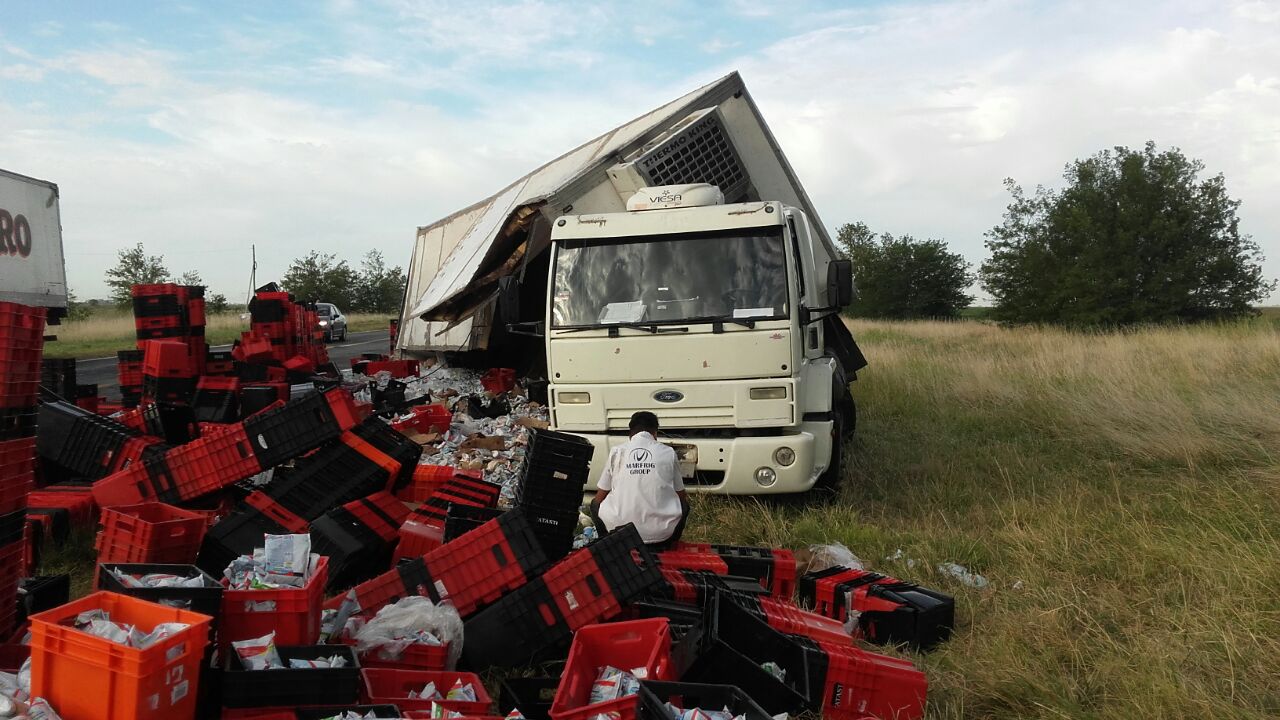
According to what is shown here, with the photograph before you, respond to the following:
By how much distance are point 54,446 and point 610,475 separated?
4714 millimetres

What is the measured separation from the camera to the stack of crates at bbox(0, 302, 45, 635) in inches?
150

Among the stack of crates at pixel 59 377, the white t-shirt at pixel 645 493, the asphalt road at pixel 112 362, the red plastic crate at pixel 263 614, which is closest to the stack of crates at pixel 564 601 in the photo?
the red plastic crate at pixel 263 614

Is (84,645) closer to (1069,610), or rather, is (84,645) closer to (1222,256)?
(1069,610)

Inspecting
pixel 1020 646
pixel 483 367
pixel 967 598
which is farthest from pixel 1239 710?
pixel 483 367

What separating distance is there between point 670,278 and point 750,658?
3.96 m

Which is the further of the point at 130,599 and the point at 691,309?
the point at 691,309

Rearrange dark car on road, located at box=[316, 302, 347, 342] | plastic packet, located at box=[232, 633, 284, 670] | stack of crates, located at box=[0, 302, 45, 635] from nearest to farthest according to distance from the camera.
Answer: plastic packet, located at box=[232, 633, 284, 670]
stack of crates, located at box=[0, 302, 45, 635]
dark car on road, located at box=[316, 302, 347, 342]

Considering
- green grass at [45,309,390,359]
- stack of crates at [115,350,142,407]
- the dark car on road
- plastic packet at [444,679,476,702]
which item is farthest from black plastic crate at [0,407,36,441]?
the dark car on road

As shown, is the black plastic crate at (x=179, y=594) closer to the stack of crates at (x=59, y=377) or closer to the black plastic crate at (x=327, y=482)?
the black plastic crate at (x=327, y=482)

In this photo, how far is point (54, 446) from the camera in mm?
7195

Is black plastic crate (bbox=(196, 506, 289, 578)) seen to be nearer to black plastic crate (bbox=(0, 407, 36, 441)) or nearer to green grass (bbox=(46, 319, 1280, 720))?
green grass (bbox=(46, 319, 1280, 720))

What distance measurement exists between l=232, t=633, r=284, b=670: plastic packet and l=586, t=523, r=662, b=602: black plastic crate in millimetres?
1526

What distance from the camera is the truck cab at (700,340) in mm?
7012

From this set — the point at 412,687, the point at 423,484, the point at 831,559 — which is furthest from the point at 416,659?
the point at 831,559
